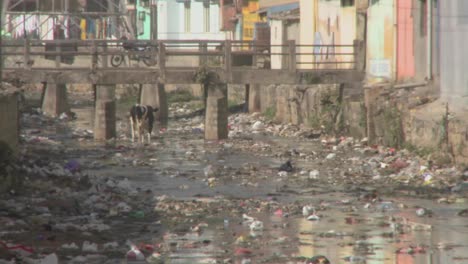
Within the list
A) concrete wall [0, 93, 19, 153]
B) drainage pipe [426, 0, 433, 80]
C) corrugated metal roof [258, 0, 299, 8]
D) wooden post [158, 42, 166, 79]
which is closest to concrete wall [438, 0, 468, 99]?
drainage pipe [426, 0, 433, 80]

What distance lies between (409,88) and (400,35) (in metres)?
2.73

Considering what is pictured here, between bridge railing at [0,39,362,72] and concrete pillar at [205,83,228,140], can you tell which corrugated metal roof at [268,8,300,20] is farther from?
concrete pillar at [205,83,228,140]

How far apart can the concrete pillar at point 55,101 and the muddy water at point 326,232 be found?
20.2 metres

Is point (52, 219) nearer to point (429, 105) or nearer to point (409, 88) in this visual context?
point (429, 105)

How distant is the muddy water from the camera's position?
41.1 feet

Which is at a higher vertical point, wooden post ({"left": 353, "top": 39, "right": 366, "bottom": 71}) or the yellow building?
the yellow building

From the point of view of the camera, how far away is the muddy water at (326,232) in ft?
41.1

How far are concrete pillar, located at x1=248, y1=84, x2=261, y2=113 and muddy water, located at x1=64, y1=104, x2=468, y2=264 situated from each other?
20.3 meters

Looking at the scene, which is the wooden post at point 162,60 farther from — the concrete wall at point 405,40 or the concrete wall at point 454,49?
the concrete wall at point 454,49

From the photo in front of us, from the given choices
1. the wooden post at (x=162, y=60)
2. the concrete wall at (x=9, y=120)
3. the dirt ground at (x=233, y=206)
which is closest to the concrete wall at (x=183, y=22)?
the wooden post at (x=162, y=60)

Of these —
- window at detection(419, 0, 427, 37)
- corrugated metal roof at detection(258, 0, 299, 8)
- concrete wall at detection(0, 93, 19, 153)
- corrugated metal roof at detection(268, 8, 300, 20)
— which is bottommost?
concrete wall at detection(0, 93, 19, 153)

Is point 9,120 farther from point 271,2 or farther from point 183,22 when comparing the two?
point 183,22

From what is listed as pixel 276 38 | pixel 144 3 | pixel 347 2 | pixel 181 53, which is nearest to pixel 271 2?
pixel 276 38

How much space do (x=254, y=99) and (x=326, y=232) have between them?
2829 cm
